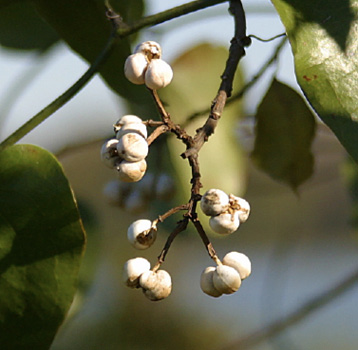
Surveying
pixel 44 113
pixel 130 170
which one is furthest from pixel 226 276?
pixel 44 113

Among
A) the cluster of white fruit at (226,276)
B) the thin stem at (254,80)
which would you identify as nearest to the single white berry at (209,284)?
the cluster of white fruit at (226,276)

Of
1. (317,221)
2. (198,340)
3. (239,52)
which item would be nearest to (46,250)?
(239,52)

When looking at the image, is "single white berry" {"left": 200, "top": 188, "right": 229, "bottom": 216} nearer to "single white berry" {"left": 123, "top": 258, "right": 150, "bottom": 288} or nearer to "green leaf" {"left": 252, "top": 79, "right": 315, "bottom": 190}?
"single white berry" {"left": 123, "top": 258, "right": 150, "bottom": 288}

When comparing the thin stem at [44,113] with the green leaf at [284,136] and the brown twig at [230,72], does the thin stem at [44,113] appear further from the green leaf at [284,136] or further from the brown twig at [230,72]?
the green leaf at [284,136]

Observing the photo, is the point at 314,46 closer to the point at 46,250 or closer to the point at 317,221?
the point at 46,250

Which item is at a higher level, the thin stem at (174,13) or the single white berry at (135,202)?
the thin stem at (174,13)

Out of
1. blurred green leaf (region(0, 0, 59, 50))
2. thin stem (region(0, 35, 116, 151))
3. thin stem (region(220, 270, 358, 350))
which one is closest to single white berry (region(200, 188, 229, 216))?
thin stem (region(0, 35, 116, 151))

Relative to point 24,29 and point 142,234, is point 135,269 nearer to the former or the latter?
point 142,234
